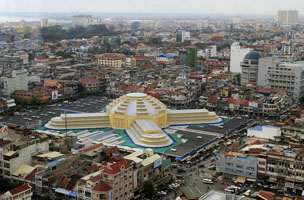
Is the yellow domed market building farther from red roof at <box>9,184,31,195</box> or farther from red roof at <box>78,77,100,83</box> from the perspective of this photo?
red roof at <box>78,77,100,83</box>

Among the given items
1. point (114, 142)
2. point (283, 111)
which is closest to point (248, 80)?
point (283, 111)

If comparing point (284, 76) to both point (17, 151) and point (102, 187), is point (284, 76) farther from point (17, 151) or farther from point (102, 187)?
point (17, 151)

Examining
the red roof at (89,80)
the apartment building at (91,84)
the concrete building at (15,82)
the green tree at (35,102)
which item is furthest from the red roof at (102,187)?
the red roof at (89,80)

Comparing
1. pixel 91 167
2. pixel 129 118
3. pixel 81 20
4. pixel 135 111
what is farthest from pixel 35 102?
pixel 81 20

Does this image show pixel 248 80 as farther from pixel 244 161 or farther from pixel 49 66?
pixel 49 66

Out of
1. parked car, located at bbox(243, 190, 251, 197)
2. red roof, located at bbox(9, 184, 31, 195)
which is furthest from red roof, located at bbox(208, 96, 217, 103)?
red roof, located at bbox(9, 184, 31, 195)
